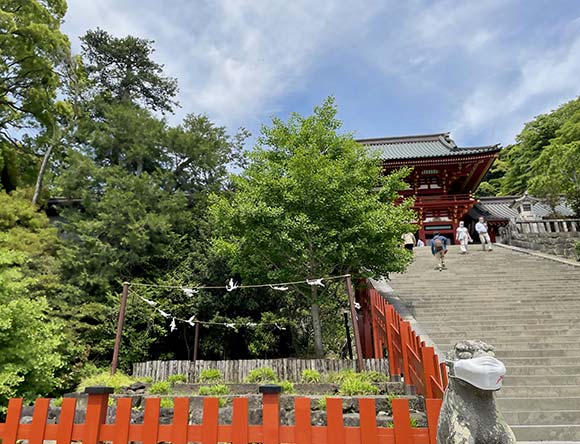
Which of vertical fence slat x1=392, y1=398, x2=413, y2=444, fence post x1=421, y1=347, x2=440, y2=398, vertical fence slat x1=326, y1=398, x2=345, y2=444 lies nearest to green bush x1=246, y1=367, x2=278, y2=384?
fence post x1=421, y1=347, x2=440, y2=398

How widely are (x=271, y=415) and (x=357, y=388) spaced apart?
3.76 meters

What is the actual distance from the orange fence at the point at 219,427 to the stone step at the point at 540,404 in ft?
9.43

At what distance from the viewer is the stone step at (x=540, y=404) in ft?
14.4

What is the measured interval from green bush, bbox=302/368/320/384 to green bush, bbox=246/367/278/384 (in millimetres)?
716

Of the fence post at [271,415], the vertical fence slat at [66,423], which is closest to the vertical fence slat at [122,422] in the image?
the vertical fence slat at [66,423]

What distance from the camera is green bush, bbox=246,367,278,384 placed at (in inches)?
280

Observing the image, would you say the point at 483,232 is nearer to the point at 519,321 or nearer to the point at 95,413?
the point at 519,321

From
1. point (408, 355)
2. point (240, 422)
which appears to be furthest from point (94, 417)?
point (408, 355)

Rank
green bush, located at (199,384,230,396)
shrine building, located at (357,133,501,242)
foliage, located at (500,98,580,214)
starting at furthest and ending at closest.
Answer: shrine building, located at (357,133,501,242)
foliage, located at (500,98,580,214)
green bush, located at (199,384,230,396)

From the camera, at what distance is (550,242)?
48.7 ft

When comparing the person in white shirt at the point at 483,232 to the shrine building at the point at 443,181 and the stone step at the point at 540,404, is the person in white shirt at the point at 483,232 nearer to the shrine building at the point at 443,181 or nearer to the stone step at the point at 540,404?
the shrine building at the point at 443,181

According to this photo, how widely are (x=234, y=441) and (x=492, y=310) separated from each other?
7.50 meters

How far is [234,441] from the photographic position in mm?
2449

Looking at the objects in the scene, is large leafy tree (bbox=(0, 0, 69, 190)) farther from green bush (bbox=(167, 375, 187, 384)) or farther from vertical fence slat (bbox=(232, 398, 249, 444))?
vertical fence slat (bbox=(232, 398, 249, 444))
